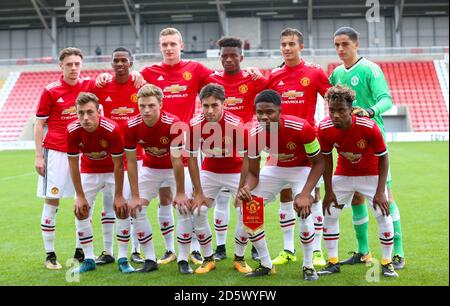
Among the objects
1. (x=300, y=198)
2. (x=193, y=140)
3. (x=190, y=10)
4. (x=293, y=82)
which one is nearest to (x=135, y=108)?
(x=193, y=140)

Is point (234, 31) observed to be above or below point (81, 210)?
above

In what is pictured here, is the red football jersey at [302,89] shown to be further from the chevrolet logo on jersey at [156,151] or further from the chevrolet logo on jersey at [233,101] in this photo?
the chevrolet logo on jersey at [156,151]

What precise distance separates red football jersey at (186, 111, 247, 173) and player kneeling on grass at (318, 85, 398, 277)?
2.30 ft

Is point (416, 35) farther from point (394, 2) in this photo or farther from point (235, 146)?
Result: point (235, 146)

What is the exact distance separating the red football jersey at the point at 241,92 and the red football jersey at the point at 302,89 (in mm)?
220

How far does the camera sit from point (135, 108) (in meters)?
5.50

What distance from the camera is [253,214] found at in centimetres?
449

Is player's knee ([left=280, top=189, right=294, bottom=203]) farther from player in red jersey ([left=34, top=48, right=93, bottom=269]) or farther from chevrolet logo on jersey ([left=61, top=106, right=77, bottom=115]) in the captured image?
chevrolet logo on jersey ([left=61, top=106, right=77, bottom=115])

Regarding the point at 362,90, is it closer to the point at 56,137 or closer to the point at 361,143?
the point at 361,143

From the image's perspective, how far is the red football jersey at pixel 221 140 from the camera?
187 inches

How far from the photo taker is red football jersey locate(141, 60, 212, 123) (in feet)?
18.2
